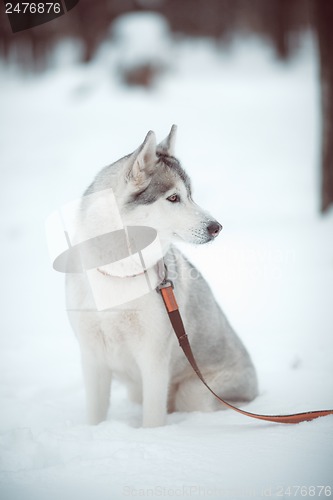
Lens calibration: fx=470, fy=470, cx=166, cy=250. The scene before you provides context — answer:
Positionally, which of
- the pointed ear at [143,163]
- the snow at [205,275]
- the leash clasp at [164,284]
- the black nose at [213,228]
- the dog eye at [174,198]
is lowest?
the snow at [205,275]

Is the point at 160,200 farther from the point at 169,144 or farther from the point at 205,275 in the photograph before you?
the point at 205,275

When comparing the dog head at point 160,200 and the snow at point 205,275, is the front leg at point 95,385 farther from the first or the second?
the dog head at point 160,200

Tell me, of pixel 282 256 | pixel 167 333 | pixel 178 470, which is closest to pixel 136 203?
pixel 167 333

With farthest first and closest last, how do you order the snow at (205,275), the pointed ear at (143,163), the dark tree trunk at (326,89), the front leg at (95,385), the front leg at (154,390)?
the dark tree trunk at (326,89) → the front leg at (95,385) → the front leg at (154,390) → the pointed ear at (143,163) → the snow at (205,275)

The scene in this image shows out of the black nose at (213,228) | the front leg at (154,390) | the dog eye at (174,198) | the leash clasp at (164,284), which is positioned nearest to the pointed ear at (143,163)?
the dog eye at (174,198)

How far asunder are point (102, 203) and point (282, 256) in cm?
399

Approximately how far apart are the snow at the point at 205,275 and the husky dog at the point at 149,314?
0.21 meters

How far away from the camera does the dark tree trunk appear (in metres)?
6.64

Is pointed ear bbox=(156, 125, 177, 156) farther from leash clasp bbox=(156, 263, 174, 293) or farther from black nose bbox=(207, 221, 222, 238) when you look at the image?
leash clasp bbox=(156, 263, 174, 293)

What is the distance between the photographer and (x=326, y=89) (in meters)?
6.97

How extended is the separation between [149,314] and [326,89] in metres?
5.84

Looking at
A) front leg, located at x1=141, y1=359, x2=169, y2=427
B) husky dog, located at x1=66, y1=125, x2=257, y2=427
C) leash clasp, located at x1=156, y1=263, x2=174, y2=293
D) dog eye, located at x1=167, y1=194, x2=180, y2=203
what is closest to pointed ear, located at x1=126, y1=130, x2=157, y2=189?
husky dog, located at x1=66, y1=125, x2=257, y2=427

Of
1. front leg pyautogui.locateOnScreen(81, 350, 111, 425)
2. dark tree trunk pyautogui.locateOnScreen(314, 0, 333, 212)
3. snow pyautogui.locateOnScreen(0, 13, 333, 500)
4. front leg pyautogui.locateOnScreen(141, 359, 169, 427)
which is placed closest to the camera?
snow pyautogui.locateOnScreen(0, 13, 333, 500)

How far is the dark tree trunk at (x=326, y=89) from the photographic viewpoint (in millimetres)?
6637
